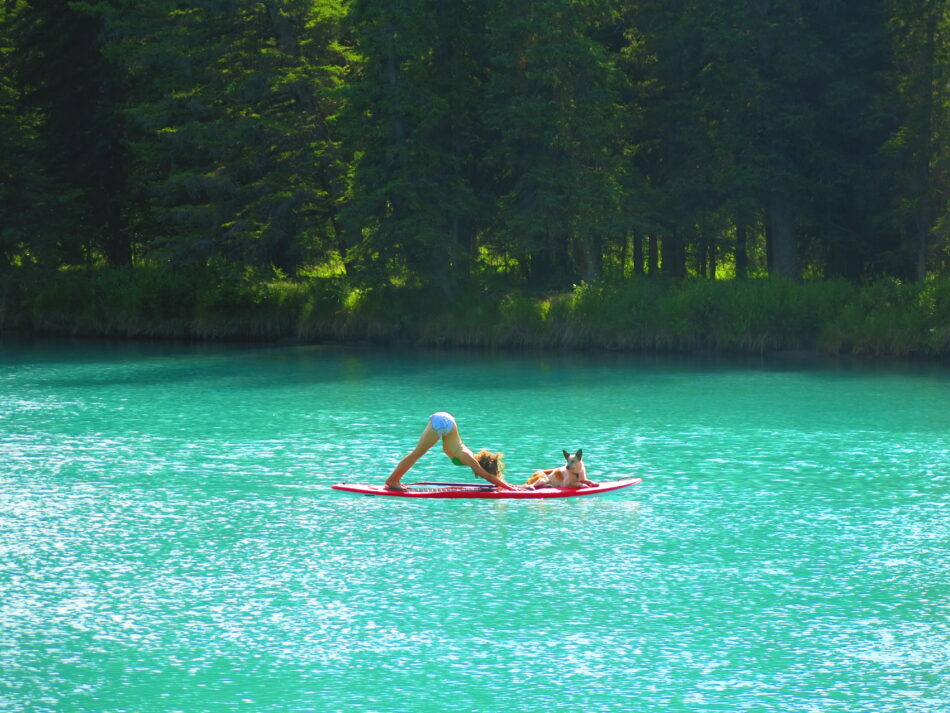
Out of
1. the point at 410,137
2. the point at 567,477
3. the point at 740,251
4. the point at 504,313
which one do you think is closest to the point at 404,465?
the point at 567,477

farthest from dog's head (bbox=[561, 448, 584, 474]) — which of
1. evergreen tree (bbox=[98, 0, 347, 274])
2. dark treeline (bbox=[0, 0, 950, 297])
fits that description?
evergreen tree (bbox=[98, 0, 347, 274])

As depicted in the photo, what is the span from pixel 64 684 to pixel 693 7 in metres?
36.7

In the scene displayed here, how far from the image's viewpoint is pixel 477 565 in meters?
13.3

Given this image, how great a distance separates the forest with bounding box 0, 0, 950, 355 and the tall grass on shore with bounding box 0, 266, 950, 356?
91mm

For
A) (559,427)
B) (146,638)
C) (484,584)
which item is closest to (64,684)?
(146,638)

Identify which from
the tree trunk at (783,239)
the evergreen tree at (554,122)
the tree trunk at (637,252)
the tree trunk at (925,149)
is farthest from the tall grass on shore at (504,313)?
the tree trunk at (637,252)

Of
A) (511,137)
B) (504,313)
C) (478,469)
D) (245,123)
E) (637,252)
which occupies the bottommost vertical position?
(478,469)

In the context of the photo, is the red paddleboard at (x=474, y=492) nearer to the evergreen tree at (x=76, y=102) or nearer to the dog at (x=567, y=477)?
the dog at (x=567, y=477)

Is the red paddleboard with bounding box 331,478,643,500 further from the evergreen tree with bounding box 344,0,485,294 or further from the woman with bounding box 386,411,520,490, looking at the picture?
the evergreen tree with bounding box 344,0,485,294

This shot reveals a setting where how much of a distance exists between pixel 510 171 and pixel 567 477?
94.9ft

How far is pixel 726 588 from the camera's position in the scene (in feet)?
40.9

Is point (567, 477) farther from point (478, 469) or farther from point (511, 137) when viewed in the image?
point (511, 137)

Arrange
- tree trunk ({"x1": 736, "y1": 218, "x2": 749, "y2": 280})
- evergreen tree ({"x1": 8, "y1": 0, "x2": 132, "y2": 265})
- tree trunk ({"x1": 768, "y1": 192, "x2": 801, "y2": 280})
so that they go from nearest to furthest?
tree trunk ({"x1": 768, "y1": 192, "x2": 801, "y2": 280}) < tree trunk ({"x1": 736, "y1": 218, "x2": 749, "y2": 280}) < evergreen tree ({"x1": 8, "y1": 0, "x2": 132, "y2": 265})

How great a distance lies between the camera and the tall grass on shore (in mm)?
36281
